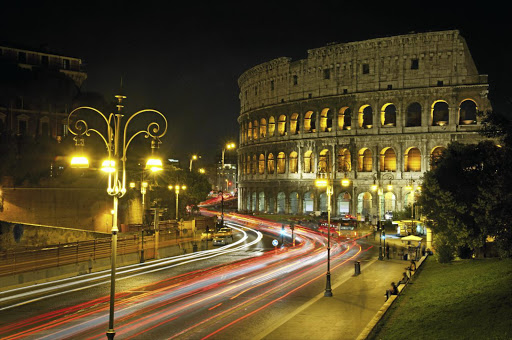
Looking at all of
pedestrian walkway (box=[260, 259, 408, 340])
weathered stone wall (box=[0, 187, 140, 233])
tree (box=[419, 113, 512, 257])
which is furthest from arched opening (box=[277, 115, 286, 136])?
pedestrian walkway (box=[260, 259, 408, 340])

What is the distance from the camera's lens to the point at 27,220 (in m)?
34.9

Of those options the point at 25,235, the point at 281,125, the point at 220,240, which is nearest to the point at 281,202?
the point at 281,125

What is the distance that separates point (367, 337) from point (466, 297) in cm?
487

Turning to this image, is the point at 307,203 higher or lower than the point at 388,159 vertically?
lower

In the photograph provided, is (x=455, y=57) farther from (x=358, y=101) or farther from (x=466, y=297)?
(x=466, y=297)

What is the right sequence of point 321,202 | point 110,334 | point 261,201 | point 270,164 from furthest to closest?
1. point 261,201
2. point 270,164
3. point 321,202
4. point 110,334

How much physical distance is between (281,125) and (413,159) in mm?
19854

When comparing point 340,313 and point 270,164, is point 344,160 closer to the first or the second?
point 270,164

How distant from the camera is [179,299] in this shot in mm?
17891

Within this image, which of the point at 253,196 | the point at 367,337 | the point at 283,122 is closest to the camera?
the point at 367,337

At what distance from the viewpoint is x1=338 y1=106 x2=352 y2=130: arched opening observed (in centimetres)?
6202

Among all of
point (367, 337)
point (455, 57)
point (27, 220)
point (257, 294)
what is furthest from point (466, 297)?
point (455, 57)

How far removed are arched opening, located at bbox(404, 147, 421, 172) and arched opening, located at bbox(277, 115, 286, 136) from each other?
59.9 feet

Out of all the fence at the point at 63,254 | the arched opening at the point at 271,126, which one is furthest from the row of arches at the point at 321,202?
the fence at the point at 63,254
